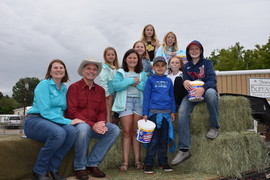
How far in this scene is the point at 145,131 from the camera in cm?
377

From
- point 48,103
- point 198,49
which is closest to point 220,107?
point 198,49

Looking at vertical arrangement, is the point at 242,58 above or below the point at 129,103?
above

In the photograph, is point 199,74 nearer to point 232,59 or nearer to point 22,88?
point 232,59

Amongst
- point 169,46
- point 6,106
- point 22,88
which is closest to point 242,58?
point 169,46

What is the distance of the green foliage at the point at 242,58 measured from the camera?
2015cm

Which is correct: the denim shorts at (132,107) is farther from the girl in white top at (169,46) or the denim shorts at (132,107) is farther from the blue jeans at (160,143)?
the girl in white top at (169,46)

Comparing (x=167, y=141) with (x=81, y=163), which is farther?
(x=167, y=141)

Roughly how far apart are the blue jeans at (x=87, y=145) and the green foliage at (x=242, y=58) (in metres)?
18.7

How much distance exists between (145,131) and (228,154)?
1109 mm

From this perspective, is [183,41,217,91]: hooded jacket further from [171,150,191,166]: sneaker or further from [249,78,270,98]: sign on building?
[249,78,270,98]: sign on building

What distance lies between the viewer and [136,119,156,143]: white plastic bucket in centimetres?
377

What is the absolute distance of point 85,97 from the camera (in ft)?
12.1

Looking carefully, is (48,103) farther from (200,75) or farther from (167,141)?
(200,75)

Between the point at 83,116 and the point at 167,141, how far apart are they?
50.2 inches
